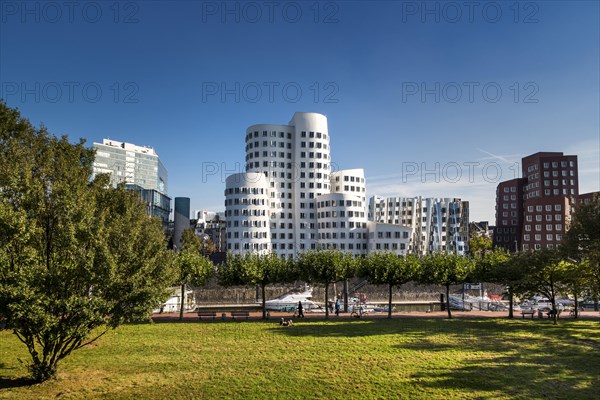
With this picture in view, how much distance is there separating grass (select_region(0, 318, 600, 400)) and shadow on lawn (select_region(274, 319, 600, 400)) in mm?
64

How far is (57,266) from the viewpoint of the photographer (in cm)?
1823

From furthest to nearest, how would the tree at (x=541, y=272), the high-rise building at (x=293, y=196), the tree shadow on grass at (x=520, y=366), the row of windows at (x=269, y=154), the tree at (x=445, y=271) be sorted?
the row of windows at (x=269, y=154), the high-rise building at (x=293, y=196), the tree at (x=445, y=271), the tree at (x=541, y=272), the tree shadow on grass at (x=520, y=366)

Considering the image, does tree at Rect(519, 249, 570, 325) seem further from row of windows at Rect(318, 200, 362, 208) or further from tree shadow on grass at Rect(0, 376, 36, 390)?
row of windows at Rect(318, 200, 362, 208)

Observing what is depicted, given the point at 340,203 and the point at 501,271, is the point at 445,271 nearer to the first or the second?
the point at 501,271

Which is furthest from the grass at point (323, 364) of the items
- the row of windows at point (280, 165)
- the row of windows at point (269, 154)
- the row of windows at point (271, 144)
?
the row of windows at point (271, 144)

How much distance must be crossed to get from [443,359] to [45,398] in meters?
19.7

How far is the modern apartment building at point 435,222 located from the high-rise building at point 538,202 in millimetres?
12642

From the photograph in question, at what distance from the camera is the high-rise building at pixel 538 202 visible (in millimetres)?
109438

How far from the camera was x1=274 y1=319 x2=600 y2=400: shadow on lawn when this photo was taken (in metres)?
18.8

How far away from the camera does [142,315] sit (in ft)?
66.8

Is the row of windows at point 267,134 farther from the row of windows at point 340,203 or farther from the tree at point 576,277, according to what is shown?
the tree at point 576,277

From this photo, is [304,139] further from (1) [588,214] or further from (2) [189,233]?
(1) [588,214]

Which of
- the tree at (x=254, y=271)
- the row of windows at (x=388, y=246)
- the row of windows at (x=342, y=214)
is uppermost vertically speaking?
the row of windows at (x=342, y=214)

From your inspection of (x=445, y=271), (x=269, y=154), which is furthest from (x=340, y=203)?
(x=445, y=271)
